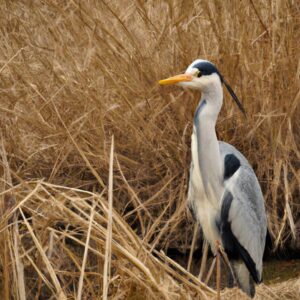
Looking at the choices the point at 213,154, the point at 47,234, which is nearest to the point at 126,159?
the point at 213,154

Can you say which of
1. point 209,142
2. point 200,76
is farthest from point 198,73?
point 209,142

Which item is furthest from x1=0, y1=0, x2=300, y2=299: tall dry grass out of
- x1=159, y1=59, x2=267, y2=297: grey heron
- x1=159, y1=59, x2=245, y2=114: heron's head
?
x1=159, y1=59, x2=245, y2=114: heron's head

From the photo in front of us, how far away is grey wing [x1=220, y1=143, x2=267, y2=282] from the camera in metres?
3.35

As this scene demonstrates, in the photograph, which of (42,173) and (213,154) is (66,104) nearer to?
(42,173)

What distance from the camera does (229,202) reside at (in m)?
3.38

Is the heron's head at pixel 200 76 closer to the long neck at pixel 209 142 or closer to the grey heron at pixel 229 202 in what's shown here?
the long neck at pixel 209 142

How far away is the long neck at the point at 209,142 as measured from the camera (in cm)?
323

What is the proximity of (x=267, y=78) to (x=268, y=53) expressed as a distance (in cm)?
10

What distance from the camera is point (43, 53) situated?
3803 mm

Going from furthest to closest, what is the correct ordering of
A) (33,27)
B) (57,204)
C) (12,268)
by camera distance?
(33,27), (12,268), (57,204)

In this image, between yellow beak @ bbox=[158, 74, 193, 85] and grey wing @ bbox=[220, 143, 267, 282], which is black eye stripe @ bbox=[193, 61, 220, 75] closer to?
yellow beak @ bbox=[158, 74, 193, 85]

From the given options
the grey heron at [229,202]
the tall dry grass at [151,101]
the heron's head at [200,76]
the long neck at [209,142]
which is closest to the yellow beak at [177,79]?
the heron's head at [200,76]

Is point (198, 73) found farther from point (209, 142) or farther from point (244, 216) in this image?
point (244, 216)

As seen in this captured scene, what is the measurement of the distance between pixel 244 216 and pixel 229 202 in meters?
0.08
